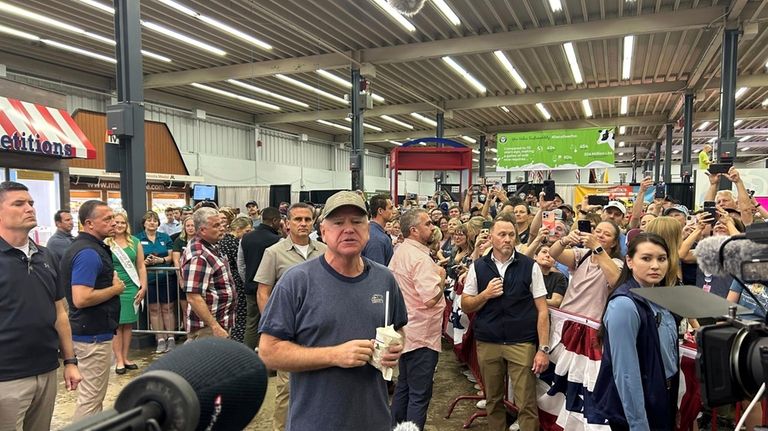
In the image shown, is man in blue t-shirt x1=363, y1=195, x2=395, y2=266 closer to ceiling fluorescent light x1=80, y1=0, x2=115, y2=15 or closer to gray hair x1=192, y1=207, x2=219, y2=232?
gray hair x1=192, y1=207, x2=219, y2=232

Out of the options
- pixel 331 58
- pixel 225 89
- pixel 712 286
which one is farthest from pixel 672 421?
pixel 225 89

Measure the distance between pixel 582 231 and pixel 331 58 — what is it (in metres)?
9.46

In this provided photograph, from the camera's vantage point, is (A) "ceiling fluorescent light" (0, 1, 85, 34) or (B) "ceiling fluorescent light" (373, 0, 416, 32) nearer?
(B) "ceiling fluorescent light" (373, 0, 416, 32)

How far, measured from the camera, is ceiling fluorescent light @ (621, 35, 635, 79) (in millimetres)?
10516

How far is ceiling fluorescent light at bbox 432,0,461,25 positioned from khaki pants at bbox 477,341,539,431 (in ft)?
24.0

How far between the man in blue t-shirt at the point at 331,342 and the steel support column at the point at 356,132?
9849mm

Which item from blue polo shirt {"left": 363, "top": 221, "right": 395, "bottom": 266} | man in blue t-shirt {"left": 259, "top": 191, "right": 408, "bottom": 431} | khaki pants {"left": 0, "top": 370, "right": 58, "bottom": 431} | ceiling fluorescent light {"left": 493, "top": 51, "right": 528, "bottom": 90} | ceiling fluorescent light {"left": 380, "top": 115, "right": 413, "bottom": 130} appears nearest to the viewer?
man in blue t-shirt {"left": 259, "top": 191, "right": 408, "bottom": 431}

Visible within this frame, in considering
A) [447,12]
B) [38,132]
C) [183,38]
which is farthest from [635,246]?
[183,38]

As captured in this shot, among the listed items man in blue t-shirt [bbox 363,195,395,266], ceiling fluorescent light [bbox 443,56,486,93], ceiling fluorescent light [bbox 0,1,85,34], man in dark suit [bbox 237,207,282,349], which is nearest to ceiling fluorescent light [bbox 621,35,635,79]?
ceiling fluorescent light [bbox 443,56,486,93]

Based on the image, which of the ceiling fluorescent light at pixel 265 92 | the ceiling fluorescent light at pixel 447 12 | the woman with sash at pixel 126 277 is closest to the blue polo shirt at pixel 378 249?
the woman with sash at pixel 126 277

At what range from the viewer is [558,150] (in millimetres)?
14875

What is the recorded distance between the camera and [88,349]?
127 inches

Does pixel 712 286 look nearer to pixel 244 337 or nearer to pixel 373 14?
pixel 244 337

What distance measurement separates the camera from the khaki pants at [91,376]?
318 cm
